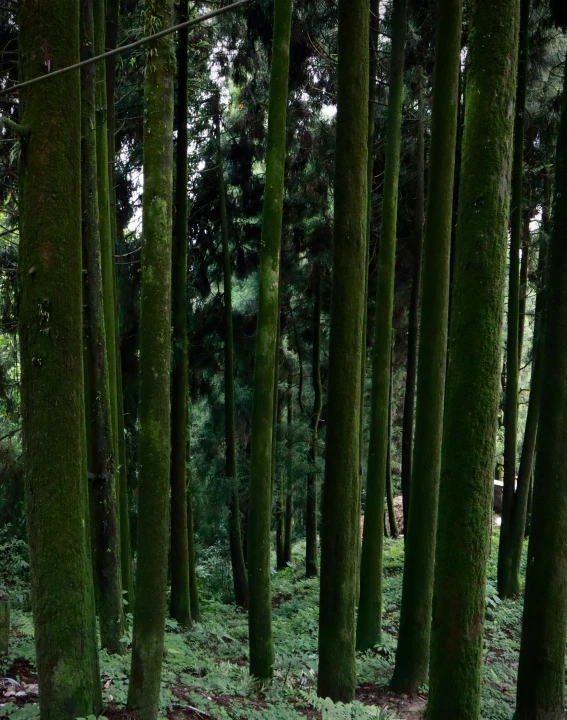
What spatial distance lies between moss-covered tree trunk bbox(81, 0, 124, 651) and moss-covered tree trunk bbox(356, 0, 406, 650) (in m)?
3.74

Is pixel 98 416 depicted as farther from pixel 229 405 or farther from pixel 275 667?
pixel 229 405

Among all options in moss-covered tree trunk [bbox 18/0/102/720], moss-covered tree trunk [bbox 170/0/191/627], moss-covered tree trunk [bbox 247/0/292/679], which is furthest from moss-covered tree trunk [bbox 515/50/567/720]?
moss-covered tree trunk [bbox 170/0/191/627]

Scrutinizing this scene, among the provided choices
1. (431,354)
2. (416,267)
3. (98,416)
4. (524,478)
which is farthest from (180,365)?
(524,478)

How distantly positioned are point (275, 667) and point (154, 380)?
543 centimetres

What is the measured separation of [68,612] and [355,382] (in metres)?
3.11

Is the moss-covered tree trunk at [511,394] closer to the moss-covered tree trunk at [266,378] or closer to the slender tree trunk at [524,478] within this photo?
the slender tree trunk at [524,478]

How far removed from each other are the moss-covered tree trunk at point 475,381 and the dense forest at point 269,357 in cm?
1

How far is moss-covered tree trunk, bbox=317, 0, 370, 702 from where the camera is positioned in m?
5.61

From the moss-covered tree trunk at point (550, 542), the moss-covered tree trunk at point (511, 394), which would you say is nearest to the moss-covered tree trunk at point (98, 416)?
the moss-covered tree trunk at point (550, 542)

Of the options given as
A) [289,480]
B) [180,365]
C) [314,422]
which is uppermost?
[180,365]

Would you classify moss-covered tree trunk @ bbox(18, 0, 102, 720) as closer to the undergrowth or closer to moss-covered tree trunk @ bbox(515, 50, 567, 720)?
the undergrowth

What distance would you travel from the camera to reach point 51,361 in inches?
141

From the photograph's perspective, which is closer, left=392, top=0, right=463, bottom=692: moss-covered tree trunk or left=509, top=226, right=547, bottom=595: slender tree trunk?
left=392, top=0, right=463, bottom=692: moss-covered tree trunk

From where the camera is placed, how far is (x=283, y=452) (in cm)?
1800
